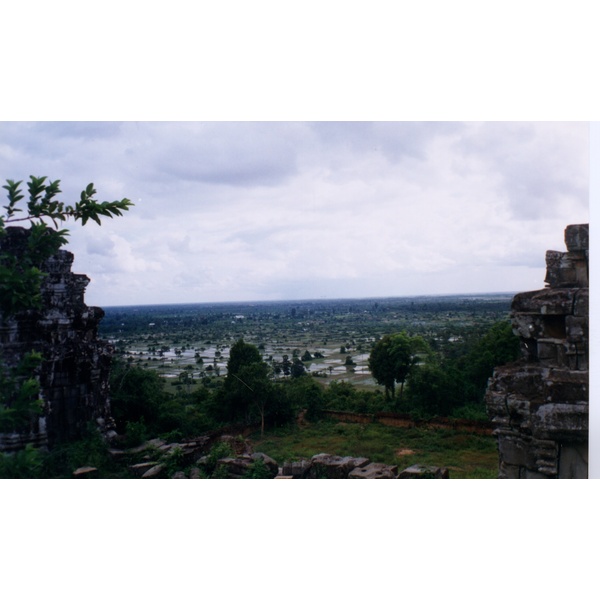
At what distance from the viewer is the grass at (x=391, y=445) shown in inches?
306

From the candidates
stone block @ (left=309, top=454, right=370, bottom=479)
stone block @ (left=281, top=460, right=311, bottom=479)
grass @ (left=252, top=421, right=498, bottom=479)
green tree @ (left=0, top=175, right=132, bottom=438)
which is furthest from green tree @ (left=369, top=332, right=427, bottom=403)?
green tree @ (left=0, top=175, right=132, bottom=438)

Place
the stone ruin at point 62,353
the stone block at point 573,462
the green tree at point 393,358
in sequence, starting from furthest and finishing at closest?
the green tree at point 393,358, the stone ruin at point 62,353, the stone block at point 573,462

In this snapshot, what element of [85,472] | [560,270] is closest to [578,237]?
[560,270]

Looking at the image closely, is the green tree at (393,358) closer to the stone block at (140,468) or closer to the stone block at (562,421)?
the stone block at (140,468)

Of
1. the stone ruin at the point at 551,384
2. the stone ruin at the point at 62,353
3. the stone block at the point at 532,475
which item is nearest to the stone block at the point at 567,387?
the stone ruin at the point at 551,384

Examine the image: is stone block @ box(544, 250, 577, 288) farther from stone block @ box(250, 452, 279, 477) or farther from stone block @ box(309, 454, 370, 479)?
stone block @ box(250, 452, 279, 477)

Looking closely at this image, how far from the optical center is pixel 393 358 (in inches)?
457

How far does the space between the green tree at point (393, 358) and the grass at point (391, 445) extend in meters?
1.77

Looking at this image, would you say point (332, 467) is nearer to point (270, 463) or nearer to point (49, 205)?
point (270, 463)

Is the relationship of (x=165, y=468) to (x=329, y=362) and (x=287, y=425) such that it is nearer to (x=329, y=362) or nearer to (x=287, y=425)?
(x=287, y=425)

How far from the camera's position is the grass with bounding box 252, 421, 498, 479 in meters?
7.78

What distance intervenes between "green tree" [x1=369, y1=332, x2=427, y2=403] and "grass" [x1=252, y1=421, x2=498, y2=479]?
5.81 feet

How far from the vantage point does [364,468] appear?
6934 mm

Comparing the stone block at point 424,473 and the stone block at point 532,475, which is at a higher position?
the stone block at point 532,475
